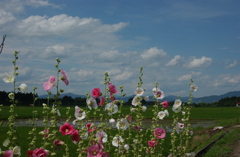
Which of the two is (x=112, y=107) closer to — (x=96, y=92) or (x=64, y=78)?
(x=96, y=92)

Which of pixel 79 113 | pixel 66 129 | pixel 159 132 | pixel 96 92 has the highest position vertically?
pixel 96 92

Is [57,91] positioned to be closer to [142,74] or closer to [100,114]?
[100,114]

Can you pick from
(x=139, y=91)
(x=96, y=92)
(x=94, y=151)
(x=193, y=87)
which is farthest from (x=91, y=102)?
(x=193, y=87)

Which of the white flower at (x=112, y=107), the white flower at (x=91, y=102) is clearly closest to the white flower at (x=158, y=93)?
the white flower at (x=112, y=107)

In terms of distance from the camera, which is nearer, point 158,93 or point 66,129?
point 66,129

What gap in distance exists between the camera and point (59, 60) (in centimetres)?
265

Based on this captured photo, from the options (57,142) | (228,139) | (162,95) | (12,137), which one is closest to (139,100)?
(162,95)

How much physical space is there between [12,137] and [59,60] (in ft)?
2.42

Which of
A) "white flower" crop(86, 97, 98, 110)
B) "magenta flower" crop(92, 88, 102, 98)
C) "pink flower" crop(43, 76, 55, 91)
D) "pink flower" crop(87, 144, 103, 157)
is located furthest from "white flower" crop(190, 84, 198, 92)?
"pink flower" crop(43, 76, 55, 91)

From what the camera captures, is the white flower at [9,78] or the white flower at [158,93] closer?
the white flower at [9,78]

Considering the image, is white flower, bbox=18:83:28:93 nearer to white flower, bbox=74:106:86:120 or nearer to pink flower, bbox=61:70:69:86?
pink flower, bbox=61:70:69:86

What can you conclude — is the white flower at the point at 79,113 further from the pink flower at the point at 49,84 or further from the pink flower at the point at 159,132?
the pink flower at the point at 159,132

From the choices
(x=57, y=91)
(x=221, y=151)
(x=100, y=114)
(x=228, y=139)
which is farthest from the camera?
(x=228, y=139)

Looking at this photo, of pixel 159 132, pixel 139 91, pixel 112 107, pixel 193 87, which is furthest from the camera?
pixel 193 87
